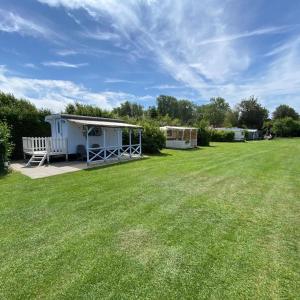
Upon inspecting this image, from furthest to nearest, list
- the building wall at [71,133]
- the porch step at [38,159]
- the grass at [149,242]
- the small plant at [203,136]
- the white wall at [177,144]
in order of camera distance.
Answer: the small plant at [203,136] < the white wall at [177,144] < the building wall at [71,133] < the porch step at [38,159] < the grass at [149,242]

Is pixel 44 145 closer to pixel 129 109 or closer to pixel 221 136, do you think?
pixel 221 136

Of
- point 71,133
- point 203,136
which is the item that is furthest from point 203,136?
point 71,133

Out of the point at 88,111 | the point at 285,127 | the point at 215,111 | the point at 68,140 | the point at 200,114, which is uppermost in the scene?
the point at 215,111

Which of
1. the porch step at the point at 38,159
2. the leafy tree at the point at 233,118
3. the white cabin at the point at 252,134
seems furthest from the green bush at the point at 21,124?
the leafy tree at the point at 233,118

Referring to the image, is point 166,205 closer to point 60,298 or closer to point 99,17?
point 60,298

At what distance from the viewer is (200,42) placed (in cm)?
1292

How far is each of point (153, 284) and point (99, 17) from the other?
12.5m

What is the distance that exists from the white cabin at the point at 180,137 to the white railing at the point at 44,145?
11396 mm

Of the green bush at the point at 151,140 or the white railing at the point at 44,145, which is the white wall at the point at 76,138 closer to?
the white railing at the point at 44,145

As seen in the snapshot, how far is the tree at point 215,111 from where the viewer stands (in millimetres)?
65312

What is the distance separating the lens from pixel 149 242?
355cm

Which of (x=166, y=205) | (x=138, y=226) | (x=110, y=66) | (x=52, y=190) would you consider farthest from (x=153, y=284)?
(x=110, y=66)

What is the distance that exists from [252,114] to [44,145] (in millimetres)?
57193

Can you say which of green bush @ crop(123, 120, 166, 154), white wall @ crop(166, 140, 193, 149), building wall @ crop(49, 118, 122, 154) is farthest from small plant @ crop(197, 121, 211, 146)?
building wall @ crop(49, 118, 122, 154)
